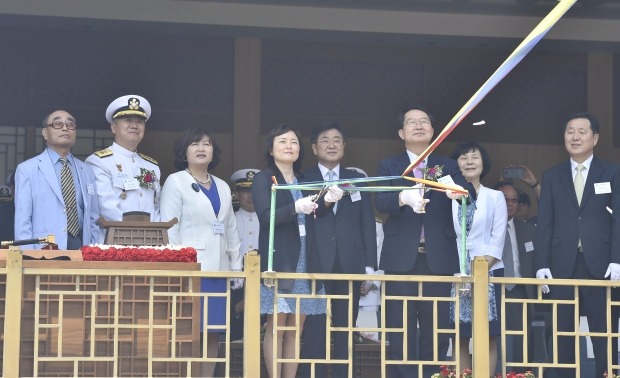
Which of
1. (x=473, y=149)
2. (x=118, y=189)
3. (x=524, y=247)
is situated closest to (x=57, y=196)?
(x=118, y=189)

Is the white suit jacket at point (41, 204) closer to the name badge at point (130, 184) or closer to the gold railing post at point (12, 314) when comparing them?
the name badge at point (130, 184)

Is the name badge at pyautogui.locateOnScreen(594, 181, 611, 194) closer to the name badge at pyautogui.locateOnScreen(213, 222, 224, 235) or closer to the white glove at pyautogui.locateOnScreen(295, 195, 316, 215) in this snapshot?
the white glove at pyautogui.locateOnScreen(295, 195, 316, 215)

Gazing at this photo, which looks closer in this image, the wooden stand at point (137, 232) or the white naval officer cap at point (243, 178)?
the wooden stand at point (137, 232)

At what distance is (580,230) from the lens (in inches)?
307

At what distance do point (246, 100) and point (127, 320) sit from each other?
442 cm

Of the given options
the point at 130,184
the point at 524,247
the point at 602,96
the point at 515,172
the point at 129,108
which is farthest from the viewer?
the point at 602,96

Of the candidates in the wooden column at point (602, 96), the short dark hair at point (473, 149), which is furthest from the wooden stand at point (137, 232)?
the wooden column at point (602, 96)

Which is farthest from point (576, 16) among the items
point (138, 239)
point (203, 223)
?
point (138, 239)

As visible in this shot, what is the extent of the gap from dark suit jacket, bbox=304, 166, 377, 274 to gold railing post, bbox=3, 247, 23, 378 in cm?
189

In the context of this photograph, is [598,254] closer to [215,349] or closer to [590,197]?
[590,197]

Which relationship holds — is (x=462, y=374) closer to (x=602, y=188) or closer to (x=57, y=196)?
(x=602, y=188)

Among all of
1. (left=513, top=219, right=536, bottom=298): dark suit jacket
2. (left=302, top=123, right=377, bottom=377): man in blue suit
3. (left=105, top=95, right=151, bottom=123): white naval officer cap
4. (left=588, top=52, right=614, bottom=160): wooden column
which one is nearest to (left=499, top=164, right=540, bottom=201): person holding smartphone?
(left=513, top=219, right=536, bottom=298): dark suit jacket

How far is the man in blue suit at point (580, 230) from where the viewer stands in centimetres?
763

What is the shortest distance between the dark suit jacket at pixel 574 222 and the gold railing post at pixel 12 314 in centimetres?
327
